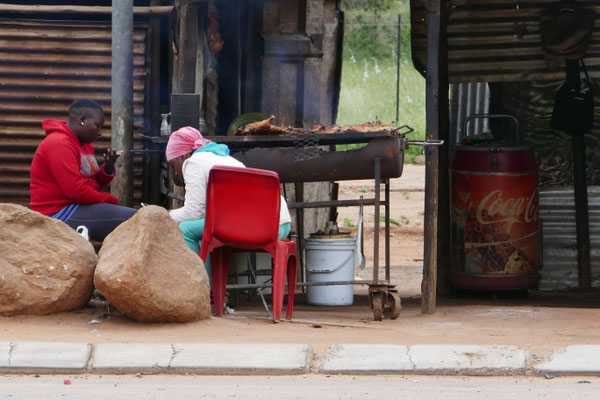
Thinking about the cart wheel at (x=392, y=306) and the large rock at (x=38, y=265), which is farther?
the cart wheel at (x=392, y=306)

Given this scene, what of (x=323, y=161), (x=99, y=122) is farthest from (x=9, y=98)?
(x=323, y=161)

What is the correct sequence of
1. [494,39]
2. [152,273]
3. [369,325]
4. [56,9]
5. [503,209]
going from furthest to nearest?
[494,39]
[503,209]
[56,9]
[369,325]
[152,273]

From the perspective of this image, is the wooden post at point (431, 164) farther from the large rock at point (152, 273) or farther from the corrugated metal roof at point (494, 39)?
the large rock at point (152, 273)

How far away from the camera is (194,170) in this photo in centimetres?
803

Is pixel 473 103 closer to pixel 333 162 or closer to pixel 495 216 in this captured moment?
pixel 495 216

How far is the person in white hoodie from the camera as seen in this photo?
8.04 m

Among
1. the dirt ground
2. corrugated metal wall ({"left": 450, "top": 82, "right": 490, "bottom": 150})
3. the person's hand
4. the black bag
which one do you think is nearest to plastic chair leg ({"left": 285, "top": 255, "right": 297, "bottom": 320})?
the dirt ground

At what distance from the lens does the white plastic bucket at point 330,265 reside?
9.27 metres

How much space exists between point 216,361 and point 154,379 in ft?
1.25

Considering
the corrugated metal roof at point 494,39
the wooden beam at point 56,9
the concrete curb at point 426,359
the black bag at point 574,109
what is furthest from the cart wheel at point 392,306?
the wooden beam at point 56,9

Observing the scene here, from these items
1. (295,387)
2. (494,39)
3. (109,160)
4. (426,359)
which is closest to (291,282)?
(109,160)

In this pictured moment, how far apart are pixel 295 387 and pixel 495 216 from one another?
15.1 ft

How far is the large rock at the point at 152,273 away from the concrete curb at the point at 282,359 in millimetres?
617

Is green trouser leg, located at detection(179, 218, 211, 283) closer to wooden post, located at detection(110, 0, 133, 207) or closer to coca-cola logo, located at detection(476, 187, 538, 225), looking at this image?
wooden post, located at detection(110, 0, 133, 207)
